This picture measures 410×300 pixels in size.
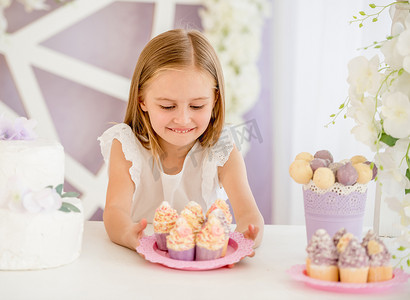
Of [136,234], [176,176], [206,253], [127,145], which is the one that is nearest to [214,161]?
[176,176]

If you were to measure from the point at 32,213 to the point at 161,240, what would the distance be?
254 mm

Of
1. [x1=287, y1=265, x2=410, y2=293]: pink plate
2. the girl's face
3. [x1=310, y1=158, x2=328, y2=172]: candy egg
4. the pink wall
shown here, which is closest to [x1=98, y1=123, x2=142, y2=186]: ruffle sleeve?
the girl's face

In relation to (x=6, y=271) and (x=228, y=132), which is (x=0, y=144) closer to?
(x=6, y=271)

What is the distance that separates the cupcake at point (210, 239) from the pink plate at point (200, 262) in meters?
0.02

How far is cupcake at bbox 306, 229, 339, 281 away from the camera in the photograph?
899 millimetres

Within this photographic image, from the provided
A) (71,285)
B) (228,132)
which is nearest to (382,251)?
(71,285)

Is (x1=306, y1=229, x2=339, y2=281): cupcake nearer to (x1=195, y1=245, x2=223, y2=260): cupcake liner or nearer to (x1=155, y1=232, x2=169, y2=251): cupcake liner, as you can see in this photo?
(x1=195, y1=245, x2=223, y2=260): cupcake liner

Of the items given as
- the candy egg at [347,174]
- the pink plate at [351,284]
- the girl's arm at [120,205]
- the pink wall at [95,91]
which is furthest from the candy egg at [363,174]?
the pink wall at [95,91]

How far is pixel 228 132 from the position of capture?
1.73 m

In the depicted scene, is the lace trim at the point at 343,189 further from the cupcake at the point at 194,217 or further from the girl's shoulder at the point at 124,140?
the girl's shoulder at the point at 124,140

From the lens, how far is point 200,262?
101 centimetres

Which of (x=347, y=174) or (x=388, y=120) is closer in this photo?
(x=388, y=120)

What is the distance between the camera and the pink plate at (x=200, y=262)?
3.28 ft

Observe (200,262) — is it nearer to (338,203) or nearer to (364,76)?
(338,203)
